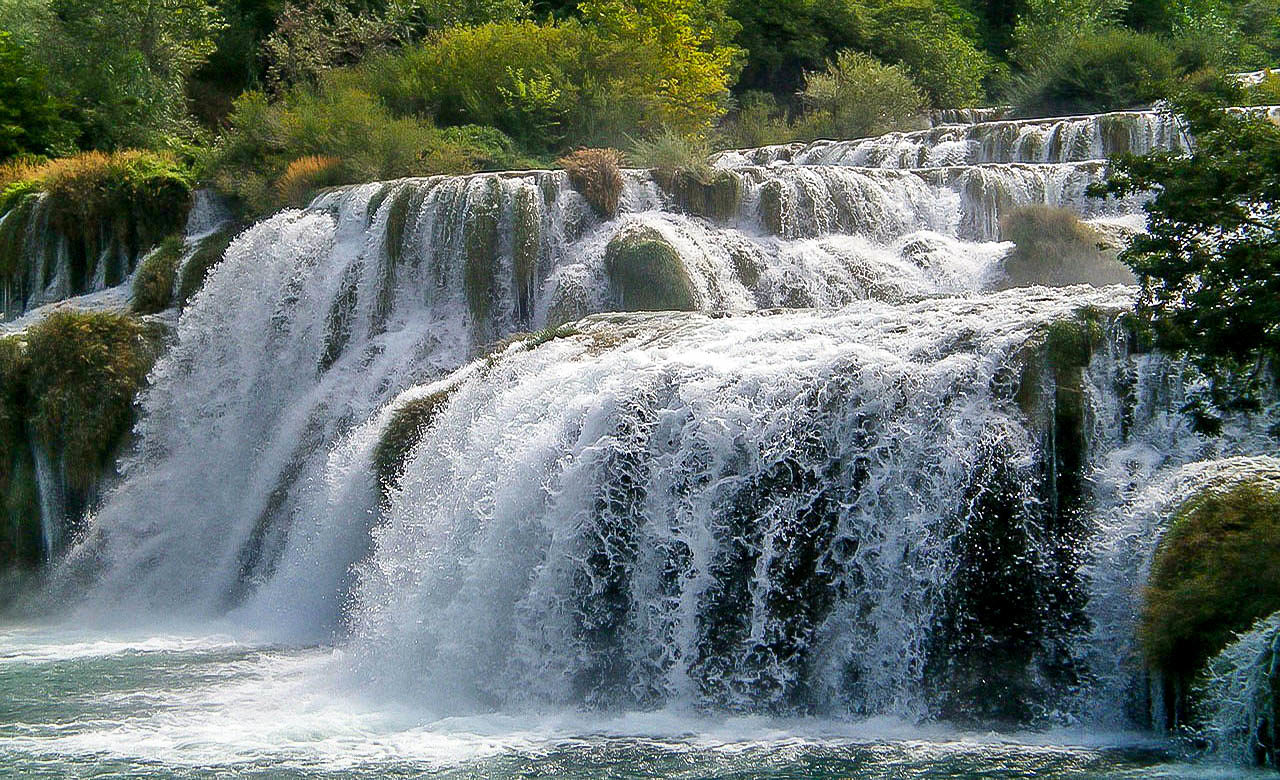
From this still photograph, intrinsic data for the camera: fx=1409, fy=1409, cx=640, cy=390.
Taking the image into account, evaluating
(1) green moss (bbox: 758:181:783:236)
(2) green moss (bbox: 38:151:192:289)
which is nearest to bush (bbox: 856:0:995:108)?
(1) green moss (bbox: 758:181:783:236)

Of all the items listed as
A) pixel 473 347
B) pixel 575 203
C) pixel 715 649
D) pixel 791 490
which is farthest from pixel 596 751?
pixel 575 203

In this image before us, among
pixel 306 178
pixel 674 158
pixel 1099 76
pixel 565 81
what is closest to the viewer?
pixel 674 158

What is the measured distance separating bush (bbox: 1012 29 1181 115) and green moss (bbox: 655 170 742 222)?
8537mm

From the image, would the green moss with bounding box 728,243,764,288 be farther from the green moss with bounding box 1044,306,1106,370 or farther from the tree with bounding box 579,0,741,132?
the tree with bounding box 579,0,741,132

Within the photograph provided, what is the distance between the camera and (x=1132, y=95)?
71.2ft

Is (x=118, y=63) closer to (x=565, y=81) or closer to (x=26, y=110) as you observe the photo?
(x=26, y=110)

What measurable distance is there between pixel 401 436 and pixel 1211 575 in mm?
6619

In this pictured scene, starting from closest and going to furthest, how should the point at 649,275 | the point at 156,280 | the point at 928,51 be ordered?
the point at 649,275 → the point at 156,280 → the point at 928,51

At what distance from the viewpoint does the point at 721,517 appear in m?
9.32

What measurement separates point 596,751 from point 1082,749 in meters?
2.81

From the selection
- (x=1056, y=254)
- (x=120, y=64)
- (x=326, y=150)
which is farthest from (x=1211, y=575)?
(x=120, y=64)

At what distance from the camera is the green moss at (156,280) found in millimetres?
16094

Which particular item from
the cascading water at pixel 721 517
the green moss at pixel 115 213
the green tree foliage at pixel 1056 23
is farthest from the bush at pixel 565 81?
the green tree foliage at pixel 1056 23

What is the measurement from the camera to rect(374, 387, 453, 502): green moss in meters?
11.7
